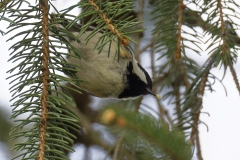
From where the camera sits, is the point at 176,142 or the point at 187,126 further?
the point at 187,126

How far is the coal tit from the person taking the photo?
3.81ft

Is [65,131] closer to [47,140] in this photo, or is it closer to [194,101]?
[47,140]

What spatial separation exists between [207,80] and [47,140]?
595 mm

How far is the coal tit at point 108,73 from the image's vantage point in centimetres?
116

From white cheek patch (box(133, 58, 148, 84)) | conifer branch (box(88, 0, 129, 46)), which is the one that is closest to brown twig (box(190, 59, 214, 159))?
white cheek patch (box(133, 58, 148, 84))

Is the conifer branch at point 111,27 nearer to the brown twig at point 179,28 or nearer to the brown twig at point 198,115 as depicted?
the brown twig at point 179,28

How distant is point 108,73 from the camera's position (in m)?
1.18

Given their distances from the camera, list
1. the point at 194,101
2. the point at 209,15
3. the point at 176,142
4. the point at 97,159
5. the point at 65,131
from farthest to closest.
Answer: the point at 97,159
the point at 194,101
the point at 209,15
the point at 176,142
the point at 65,131

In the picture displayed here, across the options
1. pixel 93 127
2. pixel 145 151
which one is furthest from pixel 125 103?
pixel 145 151

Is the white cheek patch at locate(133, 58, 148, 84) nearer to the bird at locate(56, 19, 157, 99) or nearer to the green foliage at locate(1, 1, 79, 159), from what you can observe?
the bird at locate(56, 19, 157, 99)

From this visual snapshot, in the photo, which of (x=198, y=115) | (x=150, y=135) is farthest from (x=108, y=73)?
(x=150, y=135)

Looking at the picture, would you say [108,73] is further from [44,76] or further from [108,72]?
[44,76]

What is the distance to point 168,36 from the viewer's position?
1.03 metres

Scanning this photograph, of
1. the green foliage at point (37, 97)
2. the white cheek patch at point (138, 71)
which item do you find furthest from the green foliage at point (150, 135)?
the white cheek patch at point (138, 71)
